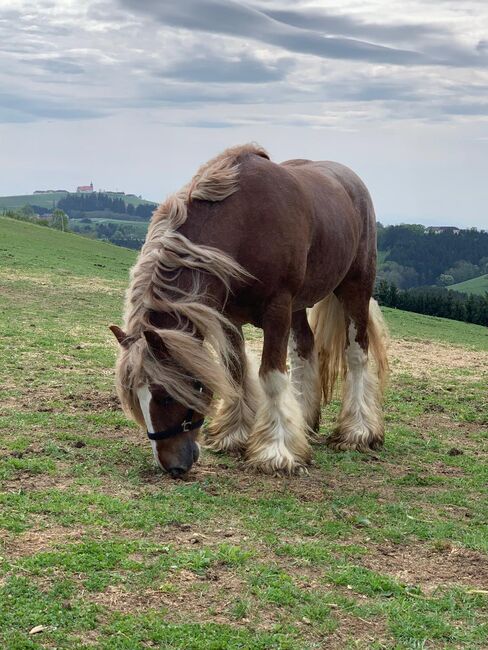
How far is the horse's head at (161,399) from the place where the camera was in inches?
191

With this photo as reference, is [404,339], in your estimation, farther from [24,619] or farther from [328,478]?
[24,619]

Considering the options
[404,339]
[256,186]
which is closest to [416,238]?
[404,339]

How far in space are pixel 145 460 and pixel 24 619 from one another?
2504 millimetres

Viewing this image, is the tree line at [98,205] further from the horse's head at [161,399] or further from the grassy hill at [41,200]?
the horse's head at [161,399]

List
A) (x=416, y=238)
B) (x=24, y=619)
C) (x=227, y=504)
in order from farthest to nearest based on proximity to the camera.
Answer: (x=416, y=238) → (x=227, y=504) → (x=24, y=619)

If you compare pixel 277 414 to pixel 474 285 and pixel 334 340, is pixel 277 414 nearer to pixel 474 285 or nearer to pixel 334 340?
pixel 334 340

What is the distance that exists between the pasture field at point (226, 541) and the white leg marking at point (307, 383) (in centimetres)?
56

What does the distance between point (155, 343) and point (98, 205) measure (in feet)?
442

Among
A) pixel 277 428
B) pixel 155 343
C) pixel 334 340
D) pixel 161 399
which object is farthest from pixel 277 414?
pixel 334 340

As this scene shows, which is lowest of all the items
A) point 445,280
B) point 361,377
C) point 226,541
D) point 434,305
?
point 226,541

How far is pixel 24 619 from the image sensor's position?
123 inches

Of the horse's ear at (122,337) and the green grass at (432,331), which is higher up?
the horse's ear at (122,337)

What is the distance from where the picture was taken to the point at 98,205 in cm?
13525

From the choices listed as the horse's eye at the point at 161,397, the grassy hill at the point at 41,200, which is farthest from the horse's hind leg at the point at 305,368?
the grassy hill at the point at 41,200
